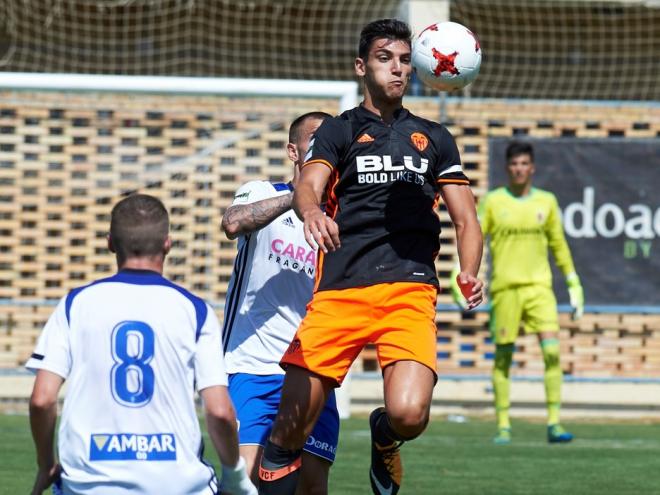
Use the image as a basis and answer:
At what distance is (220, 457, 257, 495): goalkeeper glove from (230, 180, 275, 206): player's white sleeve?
2136 millimetres

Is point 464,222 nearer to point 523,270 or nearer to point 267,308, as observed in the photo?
point 267,308

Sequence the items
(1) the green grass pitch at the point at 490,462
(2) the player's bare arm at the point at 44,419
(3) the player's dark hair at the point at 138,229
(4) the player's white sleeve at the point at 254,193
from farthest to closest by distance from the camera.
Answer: (1) the green grass pitch at the point at 490,462 < (4) the player's white sleeve at the point at 254,193 < (3) the player's dark hair at the point at 138,229 < (2) the player's bare arm at the point at 44,419

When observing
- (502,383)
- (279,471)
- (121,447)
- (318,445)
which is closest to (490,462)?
(502,383)

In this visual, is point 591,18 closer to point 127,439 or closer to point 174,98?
point 174,98

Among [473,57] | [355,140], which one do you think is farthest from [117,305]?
[473,57]

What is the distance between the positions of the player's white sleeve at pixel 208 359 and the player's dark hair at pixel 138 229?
11.8 inches

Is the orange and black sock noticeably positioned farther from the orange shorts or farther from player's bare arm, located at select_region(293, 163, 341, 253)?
player's bare arm, located at select_region(293, 163, 341, 253)

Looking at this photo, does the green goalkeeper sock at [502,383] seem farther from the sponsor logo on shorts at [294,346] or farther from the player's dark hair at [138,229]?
the player's dark hair at [138,229]

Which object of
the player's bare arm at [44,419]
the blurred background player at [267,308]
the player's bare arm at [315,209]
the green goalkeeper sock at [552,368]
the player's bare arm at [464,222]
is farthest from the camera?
the green goalkeeper sock at [552,368]

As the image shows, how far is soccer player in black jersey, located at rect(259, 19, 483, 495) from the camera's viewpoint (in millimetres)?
6359

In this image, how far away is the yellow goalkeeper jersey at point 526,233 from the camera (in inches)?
502

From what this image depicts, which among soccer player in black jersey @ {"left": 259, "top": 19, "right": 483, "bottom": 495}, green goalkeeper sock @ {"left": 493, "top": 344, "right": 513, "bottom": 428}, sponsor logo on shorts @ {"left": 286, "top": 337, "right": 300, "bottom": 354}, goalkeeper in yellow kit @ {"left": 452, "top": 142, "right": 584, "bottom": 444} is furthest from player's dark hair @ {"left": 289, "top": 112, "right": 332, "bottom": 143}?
green goalkeeper sock @ {"left": 493, "top": 344, "right": 513, "bottom": 428}

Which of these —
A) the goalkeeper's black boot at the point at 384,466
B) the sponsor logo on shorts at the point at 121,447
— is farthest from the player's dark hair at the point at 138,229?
the goalkeeper's black boot at the point at 384,466

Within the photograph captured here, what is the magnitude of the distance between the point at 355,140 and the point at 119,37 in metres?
12.4
